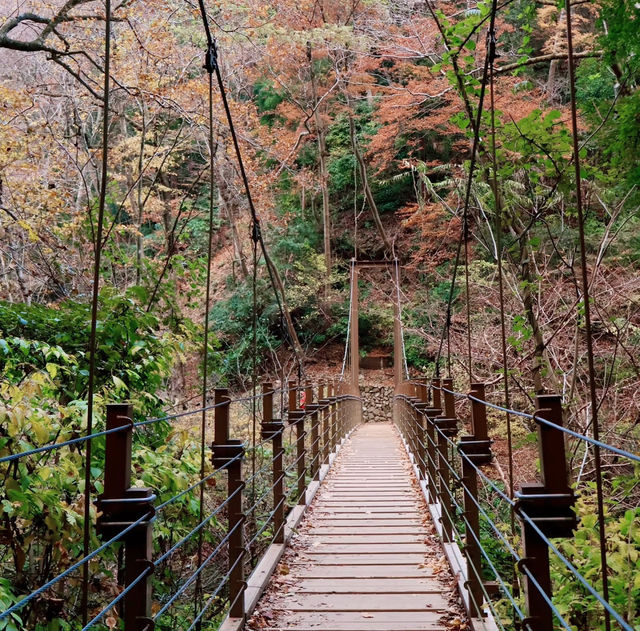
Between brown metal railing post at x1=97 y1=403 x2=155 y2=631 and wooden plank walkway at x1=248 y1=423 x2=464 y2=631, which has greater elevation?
brown metal railing post at x1=97 y1=403 x2=155 y2=631

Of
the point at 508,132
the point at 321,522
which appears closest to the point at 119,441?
the point at 321,522

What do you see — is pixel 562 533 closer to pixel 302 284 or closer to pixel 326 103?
pixel 302 284

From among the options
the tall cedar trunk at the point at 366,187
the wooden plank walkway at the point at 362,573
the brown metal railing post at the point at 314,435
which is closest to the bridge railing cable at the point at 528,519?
the wooden plank walkway at the point at 362,573

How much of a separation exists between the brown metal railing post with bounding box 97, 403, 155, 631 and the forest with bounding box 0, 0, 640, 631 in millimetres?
109

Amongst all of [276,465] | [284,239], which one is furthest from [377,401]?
[276,465]

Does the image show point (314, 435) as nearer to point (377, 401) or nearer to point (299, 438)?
point (299, 438)

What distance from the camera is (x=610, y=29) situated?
11.8ft

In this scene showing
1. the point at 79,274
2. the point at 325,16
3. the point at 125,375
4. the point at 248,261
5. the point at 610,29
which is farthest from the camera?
the point at 248,261

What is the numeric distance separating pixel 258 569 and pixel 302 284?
43.7ft

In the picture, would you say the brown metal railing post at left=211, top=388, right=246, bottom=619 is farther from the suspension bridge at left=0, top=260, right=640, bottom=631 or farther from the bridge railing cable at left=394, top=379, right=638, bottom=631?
the bridge railing cable at left=394, top=379, right=638, bottom=631

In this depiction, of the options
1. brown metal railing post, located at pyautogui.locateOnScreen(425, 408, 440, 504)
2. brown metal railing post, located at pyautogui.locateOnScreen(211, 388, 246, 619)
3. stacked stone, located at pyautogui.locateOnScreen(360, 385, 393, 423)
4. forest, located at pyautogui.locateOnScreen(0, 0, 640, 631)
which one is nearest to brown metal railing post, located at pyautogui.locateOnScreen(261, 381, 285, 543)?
forest, located at pyautogui.locateOnScreen(0, 0, 640, 631)

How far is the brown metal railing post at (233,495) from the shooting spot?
6.80 ft

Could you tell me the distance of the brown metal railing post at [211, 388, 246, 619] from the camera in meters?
2.07

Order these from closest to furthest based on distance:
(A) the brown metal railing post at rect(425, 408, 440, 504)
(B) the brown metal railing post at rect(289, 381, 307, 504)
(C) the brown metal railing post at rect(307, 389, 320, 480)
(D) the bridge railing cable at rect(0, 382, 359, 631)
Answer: (D) the bridge railing cable at rect(0, 382, 359, 631) → (A) the brown metal railing post at rect(425, 408, 440, 504) → (B) the brown metal railing post at rect(289, 381, 307, 504) → (C) the brown metal railing post at rect(307, 389, 320, 480)
